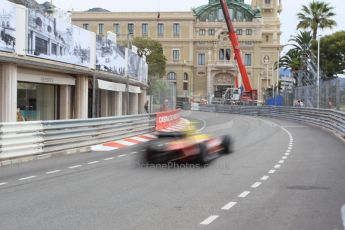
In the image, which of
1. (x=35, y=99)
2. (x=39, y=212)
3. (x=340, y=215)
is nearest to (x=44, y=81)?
(x=35, y=99)

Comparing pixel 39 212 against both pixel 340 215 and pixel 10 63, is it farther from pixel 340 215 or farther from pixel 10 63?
Answer: pixel 10 63

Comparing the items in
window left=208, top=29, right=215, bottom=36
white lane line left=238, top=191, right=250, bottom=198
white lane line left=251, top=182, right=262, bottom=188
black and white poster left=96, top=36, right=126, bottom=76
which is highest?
window left=208, top=29, right=215, bottom=36

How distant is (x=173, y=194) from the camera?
400 inches

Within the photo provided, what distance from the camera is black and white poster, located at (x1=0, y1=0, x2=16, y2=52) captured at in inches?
752

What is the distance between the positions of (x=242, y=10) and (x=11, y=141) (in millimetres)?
107116

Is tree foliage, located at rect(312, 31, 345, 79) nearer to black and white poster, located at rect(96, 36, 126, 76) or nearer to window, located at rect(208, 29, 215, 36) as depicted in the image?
black and white poster, located at rect(96, 36, 126, 76)

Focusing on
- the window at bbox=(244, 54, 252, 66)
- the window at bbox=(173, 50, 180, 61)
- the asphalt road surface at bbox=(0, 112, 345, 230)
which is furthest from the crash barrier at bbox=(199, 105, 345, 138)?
the window at bbox=(244, 54, 252, 66)

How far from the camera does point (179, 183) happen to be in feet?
38.0

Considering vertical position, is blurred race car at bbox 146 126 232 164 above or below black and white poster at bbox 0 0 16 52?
below

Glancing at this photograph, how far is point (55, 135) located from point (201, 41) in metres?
101

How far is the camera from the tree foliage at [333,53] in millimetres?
68188

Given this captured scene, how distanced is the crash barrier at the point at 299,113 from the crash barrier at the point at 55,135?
1133 cm

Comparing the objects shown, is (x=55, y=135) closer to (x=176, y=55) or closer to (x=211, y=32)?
(x=176, y=55)

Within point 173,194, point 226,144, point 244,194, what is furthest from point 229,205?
point 226,144
